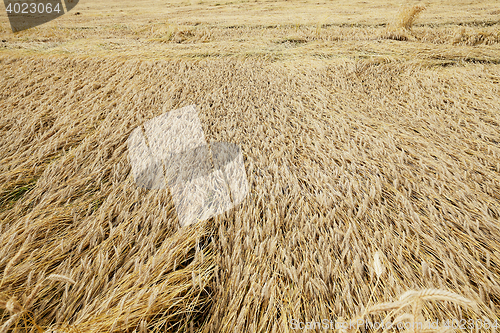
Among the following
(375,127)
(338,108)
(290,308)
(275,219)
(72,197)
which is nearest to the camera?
(290,308)

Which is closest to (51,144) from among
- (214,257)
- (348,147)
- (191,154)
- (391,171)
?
(191,154)

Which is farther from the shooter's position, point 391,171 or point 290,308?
point 391,171

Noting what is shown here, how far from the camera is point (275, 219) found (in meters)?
1.03

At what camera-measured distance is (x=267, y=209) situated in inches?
42.0

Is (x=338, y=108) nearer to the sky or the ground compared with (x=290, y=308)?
nearer to the sky

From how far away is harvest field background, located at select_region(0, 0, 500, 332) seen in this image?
2.46 ft

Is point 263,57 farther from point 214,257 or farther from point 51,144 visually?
point 214,257

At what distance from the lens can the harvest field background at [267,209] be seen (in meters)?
0.75

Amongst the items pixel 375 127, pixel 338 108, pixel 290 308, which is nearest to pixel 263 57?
pixel 338 108

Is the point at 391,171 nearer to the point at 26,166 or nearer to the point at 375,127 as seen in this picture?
the point at 375,127

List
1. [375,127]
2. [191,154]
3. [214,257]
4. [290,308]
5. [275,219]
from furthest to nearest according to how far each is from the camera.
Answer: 1. [375,127]
2. [191,154]
3. [275,219]
4. [214,257]
5. [290,308]

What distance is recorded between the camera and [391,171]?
1260 millimetres

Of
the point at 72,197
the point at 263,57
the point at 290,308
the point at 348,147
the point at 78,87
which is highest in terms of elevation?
the point at 263,57

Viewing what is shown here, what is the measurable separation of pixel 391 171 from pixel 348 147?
0.95ft
